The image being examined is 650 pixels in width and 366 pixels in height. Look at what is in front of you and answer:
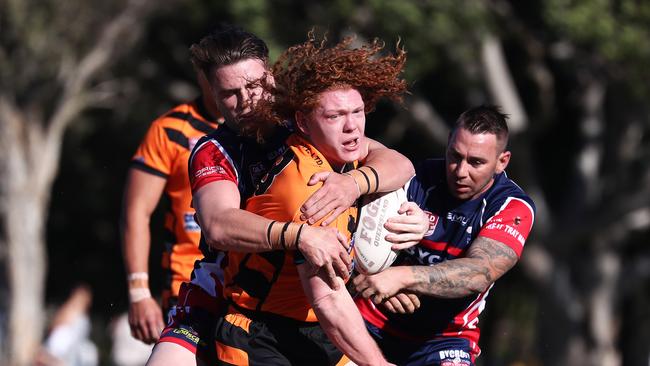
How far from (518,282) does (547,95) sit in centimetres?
694

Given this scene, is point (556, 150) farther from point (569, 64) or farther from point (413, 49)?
point (413, 49)

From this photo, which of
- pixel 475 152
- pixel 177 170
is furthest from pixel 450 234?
pixel 177 170

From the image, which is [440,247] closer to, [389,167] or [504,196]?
[504,196]

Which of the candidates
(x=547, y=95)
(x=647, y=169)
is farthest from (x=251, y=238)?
(x=547, y=95)

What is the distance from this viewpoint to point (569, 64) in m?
19.8

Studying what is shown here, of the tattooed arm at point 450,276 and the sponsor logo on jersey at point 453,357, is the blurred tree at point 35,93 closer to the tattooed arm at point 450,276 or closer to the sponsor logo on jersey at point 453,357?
the sponsor logo on jersey at point 453,357

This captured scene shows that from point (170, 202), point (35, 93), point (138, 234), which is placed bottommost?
point (138, 234)

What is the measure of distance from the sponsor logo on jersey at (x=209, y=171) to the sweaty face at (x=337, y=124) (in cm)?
42

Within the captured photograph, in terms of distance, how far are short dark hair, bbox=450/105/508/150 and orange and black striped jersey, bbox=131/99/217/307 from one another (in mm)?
1840

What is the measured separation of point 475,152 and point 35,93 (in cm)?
1903

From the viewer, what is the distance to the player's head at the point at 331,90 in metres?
4.69

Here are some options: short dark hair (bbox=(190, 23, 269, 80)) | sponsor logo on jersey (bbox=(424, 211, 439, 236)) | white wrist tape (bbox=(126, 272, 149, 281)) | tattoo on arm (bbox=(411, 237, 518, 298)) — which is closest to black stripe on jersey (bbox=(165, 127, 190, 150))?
white wrist tape (bbox=(126, 272, 149, 281))

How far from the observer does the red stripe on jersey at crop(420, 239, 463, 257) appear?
5.52 m

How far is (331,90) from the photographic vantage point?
4.70 metres
